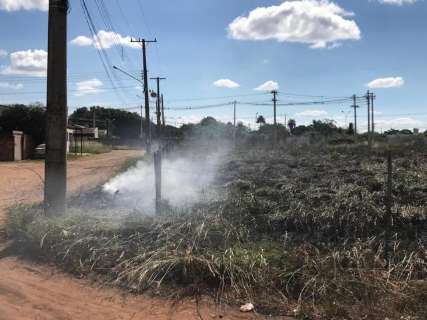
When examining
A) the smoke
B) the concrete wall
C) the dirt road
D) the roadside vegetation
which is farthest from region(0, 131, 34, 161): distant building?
the dirt road

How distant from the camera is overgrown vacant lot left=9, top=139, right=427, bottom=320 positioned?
5699mm

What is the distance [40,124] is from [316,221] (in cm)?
4025

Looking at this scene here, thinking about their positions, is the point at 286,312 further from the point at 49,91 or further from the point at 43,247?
the point at 49,91

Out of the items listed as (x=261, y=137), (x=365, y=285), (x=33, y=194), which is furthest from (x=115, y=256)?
(x=261, y=137)

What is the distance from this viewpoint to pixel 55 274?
7.23 m

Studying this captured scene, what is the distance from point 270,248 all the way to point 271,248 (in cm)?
1

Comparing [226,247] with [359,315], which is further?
[226,247]

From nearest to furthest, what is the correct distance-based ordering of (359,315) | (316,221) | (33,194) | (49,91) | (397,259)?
1. (359,315)
2. (397,259)
3. (316,221)
4. (49,91)
5. (33,194)

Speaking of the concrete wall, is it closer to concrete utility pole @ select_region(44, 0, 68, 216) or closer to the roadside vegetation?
the roadside vegetation

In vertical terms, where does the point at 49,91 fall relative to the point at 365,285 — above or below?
above

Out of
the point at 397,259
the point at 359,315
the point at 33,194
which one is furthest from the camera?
the point at 33,194

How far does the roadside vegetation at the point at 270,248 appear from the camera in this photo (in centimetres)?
570

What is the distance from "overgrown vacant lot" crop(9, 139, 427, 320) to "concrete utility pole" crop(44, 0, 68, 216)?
0.52 metres

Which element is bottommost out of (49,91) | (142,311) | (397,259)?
(142,311)
